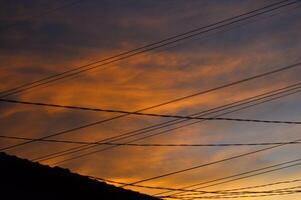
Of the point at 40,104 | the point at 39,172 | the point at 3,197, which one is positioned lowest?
the point at 3,197

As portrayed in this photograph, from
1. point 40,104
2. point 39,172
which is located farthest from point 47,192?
point 40,104

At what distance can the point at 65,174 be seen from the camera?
12.4m

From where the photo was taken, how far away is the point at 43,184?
11891mm

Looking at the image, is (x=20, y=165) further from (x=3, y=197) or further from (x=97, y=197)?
(x=97, y=197)

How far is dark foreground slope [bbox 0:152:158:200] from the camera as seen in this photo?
1116cm

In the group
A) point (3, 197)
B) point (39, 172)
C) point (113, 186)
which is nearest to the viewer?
point (3, 197)

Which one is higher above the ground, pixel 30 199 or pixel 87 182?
pixel 87 182

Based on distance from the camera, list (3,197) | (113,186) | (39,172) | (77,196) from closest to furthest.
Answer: (3,197) → (39,172) → (77,196) → (113,186)

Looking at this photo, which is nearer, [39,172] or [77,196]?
[39,172]

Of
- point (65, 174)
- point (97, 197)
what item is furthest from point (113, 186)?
point (65, 174)

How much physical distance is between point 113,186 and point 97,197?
1.89 feet

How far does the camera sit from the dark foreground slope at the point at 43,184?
440 inches

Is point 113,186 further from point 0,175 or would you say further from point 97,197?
point 0,175

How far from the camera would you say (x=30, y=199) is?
37.3ft
